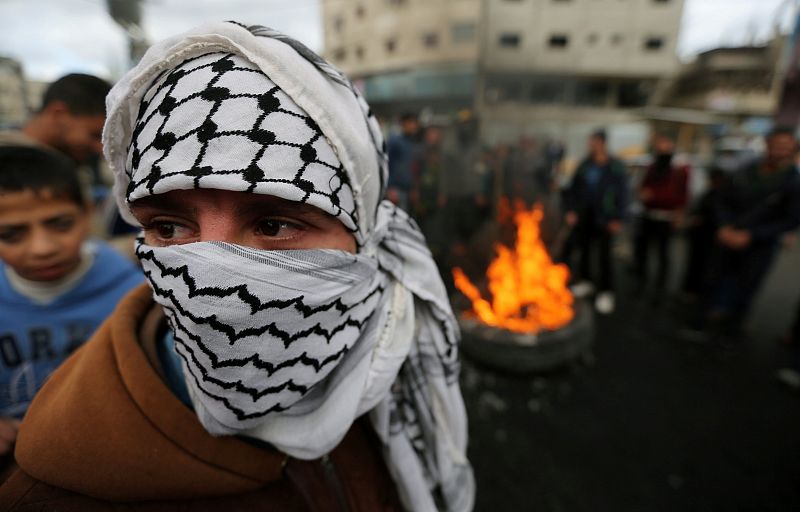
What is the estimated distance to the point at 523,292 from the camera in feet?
12.9

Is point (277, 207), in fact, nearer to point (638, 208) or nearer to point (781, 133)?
point (781, 133)

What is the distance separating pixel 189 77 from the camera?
2.32 feet

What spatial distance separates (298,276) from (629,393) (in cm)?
357

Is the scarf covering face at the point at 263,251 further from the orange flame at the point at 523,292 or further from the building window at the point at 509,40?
the building window at the point at 509,40

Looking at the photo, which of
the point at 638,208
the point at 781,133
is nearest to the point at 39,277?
the point at 781,133

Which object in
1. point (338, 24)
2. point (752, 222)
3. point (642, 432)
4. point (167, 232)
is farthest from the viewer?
point (338, 24)

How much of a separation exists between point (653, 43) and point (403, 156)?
801 inches

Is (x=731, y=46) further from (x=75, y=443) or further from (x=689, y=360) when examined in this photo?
(x=75, y=443)

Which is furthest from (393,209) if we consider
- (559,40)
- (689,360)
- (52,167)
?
(559,40)

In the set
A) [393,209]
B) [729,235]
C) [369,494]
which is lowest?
[729,235]

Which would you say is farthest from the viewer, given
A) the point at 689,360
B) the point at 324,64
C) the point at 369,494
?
the point at 689,360

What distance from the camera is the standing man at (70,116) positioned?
199cm

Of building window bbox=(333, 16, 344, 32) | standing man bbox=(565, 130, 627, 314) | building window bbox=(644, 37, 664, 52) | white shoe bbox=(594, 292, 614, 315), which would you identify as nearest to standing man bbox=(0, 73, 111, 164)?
standing man bbox=(565, 130, 627, 314)

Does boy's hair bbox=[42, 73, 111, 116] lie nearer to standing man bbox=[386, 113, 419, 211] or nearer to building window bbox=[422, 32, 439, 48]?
standing man bbox=[386, 113, 419, 211]
